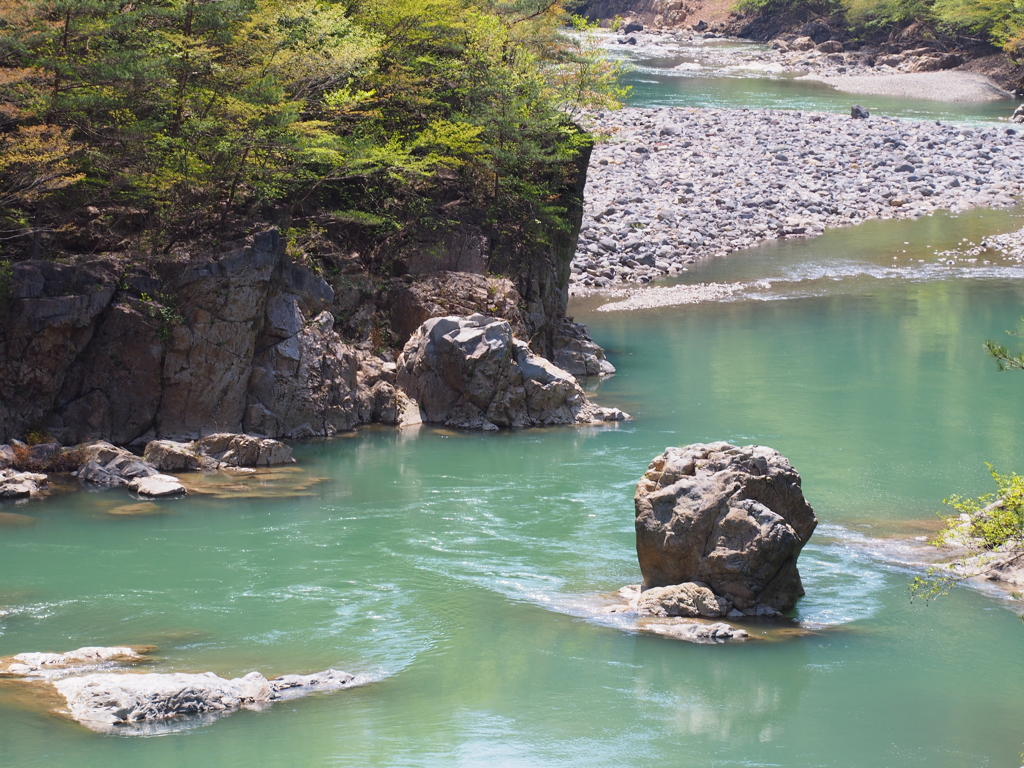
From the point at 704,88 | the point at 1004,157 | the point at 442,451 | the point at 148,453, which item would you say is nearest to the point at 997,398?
the point at 442,451

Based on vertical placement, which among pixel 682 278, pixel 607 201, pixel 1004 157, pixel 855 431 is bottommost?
pixel 855 431

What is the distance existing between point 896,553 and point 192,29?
1509 cm

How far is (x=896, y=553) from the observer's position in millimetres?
15312

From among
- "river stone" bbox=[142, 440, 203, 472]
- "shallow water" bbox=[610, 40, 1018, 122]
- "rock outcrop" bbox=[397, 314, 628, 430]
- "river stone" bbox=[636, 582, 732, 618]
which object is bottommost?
"river stone" bbox=[636, 582, 732, 618]

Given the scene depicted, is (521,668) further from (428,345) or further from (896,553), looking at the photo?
(428,345)

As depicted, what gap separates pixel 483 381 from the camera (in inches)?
848

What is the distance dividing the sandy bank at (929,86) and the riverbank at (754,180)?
16.5m

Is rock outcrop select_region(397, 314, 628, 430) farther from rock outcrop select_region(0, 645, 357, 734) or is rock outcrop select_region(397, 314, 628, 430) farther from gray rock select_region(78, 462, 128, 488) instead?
rock outcrop select_region(0, 645, 357, 734)

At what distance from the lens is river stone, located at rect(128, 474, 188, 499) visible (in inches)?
675

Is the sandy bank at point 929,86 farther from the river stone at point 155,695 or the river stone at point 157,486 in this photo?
the river stone at point 155,695

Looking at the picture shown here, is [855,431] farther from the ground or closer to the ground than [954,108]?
closer to the ground

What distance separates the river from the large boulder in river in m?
0.67

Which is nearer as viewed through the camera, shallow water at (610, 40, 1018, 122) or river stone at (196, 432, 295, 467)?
river stone at (196, 432, 295, 467)

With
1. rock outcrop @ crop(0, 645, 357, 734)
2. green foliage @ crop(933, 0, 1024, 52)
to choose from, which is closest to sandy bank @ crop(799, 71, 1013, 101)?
green foliage @ crop(933, 0, 1024, 52)
